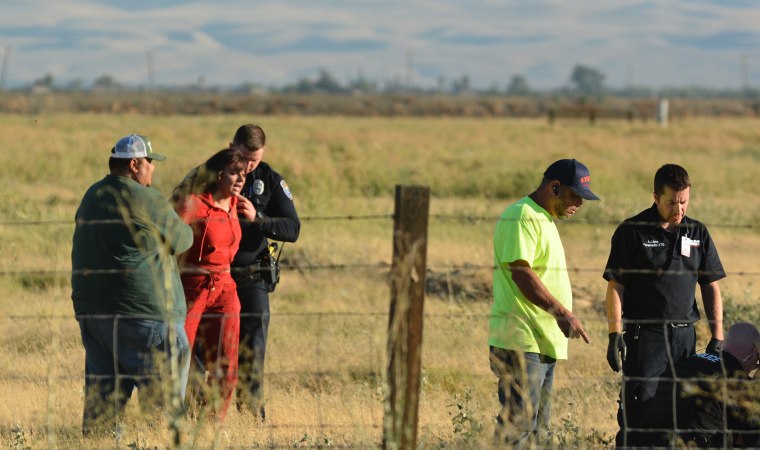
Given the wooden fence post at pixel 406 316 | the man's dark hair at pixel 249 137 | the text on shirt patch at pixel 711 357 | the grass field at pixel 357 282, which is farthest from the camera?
the man's dark hair at pixel 249 137

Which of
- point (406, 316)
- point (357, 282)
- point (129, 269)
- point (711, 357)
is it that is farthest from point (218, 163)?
point (357, 282)

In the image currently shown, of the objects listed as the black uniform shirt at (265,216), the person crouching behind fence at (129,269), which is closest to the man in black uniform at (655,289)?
the black uniform shirt at (265,216)

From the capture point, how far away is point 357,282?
1130 centimetres

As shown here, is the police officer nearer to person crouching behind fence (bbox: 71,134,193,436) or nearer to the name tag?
person crouching behind fence (bbox: 71,134,193,436)

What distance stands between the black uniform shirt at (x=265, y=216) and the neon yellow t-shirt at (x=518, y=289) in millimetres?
1539

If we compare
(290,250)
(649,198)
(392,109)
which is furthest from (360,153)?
(392,109)

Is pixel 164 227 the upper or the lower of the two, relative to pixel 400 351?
upper

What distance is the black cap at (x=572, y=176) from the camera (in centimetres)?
548

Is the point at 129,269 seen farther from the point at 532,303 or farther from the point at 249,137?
the point at 532,303

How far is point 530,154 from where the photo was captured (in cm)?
2942

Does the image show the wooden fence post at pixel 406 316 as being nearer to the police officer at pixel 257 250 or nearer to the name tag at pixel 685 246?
the name tag at pixel 685 246

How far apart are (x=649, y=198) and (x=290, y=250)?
8.60 meters

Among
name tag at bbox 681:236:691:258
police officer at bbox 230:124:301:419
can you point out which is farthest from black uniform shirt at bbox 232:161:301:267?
name tag at bbox 681:236:691:258

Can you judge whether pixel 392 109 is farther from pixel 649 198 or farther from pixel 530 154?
pixel 649 198
